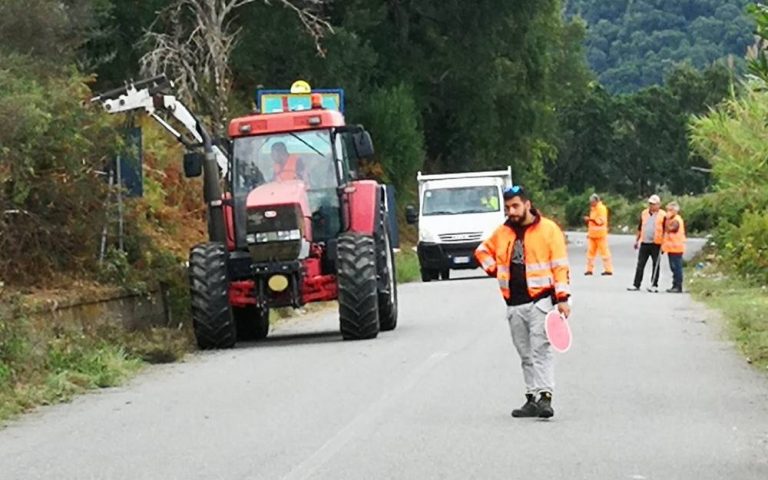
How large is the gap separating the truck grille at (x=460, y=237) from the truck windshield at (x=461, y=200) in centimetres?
75

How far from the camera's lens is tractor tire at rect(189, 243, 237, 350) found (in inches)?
809

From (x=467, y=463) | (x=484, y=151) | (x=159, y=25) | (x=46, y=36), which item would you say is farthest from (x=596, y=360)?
(x=484, y=151)

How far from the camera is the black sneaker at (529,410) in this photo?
43.2 ft

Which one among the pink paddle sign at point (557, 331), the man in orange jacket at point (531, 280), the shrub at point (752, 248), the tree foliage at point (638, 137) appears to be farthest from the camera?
the tree foliage at point (638, 137)

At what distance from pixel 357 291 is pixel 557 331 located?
24.1 feet

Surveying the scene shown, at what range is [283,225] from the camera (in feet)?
67.6

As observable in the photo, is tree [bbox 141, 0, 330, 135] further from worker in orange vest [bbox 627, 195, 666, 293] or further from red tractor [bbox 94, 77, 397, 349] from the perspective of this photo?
red tractor [bbox 94, 77, 397, 349]

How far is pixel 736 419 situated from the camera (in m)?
13.1

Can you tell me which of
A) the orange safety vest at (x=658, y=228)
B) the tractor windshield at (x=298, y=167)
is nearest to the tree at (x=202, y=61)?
the orange safety vest at (x=658, y=228)

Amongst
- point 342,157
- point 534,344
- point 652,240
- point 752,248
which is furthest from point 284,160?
point 752,248

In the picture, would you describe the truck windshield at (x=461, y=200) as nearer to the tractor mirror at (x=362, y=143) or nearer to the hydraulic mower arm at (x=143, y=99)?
the hydraulic mower arm at (x=143, y=99)

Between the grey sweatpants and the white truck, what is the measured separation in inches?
897

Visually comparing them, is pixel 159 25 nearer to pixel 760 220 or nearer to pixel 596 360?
pixel 760 220

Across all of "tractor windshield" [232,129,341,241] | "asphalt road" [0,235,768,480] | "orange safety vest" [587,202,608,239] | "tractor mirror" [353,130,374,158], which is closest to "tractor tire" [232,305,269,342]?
"asphalt road" [0,235,768,480]
